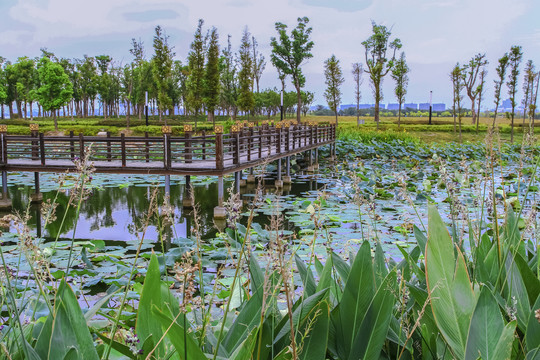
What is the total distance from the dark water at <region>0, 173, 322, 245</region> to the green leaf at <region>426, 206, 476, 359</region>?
5.12 m

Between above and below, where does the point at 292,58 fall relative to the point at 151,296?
above

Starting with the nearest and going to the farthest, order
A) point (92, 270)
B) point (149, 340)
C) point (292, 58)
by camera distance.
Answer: point (149, 340) < point (92, 270) < point (292, 58)

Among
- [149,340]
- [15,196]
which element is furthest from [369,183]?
[149,340]

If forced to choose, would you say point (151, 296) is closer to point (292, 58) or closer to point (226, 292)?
point (226, 292)

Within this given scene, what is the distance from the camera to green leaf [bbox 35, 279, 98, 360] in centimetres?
99

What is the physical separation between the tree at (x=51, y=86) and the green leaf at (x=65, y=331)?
3168 centimetres

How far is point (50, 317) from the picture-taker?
107 centimetres

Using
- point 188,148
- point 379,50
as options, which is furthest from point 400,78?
point 188,148

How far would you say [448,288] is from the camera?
47.0 inches

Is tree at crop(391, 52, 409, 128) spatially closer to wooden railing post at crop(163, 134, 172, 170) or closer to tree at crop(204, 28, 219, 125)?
tree at crop(204, 28, 219, 125)

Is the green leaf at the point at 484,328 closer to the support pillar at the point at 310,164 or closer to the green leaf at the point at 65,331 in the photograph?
the green leaf at the point at 65,331

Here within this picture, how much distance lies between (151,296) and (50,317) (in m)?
0.22

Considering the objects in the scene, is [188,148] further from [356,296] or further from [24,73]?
[24,73]

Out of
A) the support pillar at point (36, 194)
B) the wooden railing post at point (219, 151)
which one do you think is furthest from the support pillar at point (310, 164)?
the support pillar at point (36, 194)
